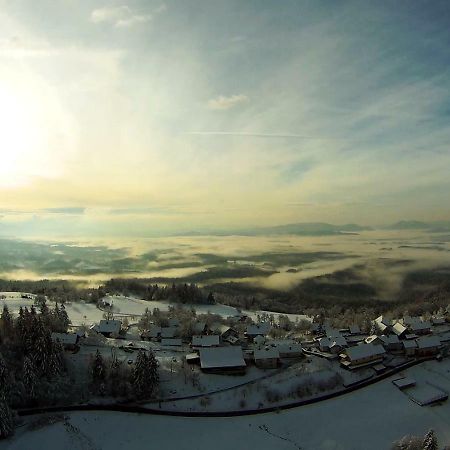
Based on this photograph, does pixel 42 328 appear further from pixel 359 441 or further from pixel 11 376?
pixel 359 441

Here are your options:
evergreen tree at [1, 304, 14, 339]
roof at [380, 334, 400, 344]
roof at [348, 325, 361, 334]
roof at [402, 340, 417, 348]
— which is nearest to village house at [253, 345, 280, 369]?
roof at [380, 334, 400, 344]

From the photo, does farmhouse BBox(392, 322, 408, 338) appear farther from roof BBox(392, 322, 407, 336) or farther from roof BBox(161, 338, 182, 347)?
roof BBox(161, 338, 182, 347)

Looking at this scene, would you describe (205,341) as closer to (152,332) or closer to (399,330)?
(152,332)

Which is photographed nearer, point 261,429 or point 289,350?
point 261,429

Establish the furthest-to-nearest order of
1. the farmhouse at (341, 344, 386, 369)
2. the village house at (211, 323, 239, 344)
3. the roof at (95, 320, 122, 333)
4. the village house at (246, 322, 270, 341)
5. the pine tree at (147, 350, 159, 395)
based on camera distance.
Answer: the village house at (246, 322, 270, 341) < the roof at (95, 320, 122, 333) < the village house at (211, 323, 239, 344) < the farmhouse at (341, 344, 386, 369) < the pine tree at (147, 350, 159, 395)

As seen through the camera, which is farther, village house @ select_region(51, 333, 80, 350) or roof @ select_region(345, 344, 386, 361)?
village house @ select_region(51, 333, 80, 350)

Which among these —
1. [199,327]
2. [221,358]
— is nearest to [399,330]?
[221,358]

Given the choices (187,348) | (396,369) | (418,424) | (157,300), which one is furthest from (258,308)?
(418,424)
